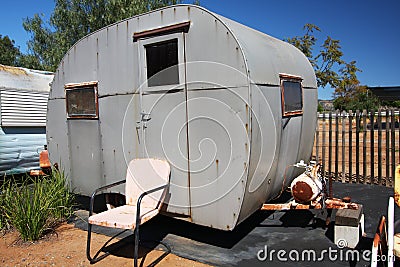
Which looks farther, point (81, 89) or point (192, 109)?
point (81, 89)

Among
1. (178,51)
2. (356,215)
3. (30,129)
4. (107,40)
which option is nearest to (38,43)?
(30,129)

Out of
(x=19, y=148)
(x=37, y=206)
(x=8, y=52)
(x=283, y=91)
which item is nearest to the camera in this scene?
(x=283, y=91)

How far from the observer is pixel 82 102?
5562mm

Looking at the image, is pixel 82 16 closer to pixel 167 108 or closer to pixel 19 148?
pixel 19 148

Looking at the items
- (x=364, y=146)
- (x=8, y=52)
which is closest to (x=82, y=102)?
(x=364, y=146)

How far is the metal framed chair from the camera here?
4066mm

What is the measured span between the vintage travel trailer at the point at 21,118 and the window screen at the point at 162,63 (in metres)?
5.06

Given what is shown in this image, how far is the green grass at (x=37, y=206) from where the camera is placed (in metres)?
4.84

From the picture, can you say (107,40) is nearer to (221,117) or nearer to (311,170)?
(221,117)

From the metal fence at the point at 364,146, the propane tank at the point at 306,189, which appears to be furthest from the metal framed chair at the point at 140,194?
the metal fence at the point at 364,146

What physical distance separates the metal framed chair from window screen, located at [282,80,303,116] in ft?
6.17

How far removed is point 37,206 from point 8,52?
2569 centimetres

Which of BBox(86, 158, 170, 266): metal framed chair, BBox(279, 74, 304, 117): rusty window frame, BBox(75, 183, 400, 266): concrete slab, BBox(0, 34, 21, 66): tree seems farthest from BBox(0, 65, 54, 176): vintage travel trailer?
BBox(0, 34, 21, 66): tree

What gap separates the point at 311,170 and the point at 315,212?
1.10 m
